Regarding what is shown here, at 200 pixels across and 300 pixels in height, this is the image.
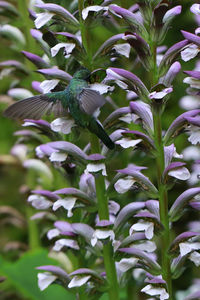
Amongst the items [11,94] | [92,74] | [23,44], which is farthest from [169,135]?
[23,44]

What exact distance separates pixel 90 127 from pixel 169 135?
0.23 m

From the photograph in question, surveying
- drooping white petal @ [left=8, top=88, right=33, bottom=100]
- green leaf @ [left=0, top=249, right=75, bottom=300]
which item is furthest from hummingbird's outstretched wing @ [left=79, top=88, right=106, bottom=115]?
green leaf @ [left=0, top=249, right=75, bottom=300]

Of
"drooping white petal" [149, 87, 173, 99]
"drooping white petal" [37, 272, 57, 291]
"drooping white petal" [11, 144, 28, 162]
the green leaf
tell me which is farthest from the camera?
"drooping white petal" [11, 144, 28, 162]

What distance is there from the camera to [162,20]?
1682mm

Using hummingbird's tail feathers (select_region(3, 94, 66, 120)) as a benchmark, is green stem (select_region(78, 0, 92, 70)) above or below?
above

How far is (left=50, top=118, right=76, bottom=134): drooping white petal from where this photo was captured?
5.94 ft

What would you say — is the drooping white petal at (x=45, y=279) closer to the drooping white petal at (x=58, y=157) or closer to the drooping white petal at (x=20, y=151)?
the drooping white petal at (x=58, y=157)

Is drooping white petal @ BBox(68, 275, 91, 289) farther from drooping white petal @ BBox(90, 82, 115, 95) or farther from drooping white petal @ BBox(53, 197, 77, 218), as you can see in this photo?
drooping white petal @ BBox(90, 82, 115, 95)

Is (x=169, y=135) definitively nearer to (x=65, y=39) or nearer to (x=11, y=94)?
(x=65, y=39)

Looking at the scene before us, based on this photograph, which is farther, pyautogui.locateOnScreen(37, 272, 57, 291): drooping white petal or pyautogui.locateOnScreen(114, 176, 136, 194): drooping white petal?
pyautogui.locateOnScreen(37, 272, 57, 291): drooping white petal

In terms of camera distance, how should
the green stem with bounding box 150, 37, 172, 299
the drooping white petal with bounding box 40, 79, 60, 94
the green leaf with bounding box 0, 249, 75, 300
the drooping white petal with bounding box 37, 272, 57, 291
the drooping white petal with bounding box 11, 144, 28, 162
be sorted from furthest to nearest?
the drooping white petal with bounding box 11, 144, 28, 162 < the green leaf with bounding box 0, 249, 75, 300 < the drooping white petal with bounding box 37, 272, 57, 291 < the drooping white petal with bounding box 40, 79, 60, 94 < the green stem with bounding box 150, 37, 172, 299

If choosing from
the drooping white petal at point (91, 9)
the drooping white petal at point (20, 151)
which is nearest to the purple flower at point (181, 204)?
the drooping white petal at point (91, 9)

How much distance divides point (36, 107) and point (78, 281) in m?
0.55

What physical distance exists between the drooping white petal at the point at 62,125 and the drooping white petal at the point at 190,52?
0.40m
